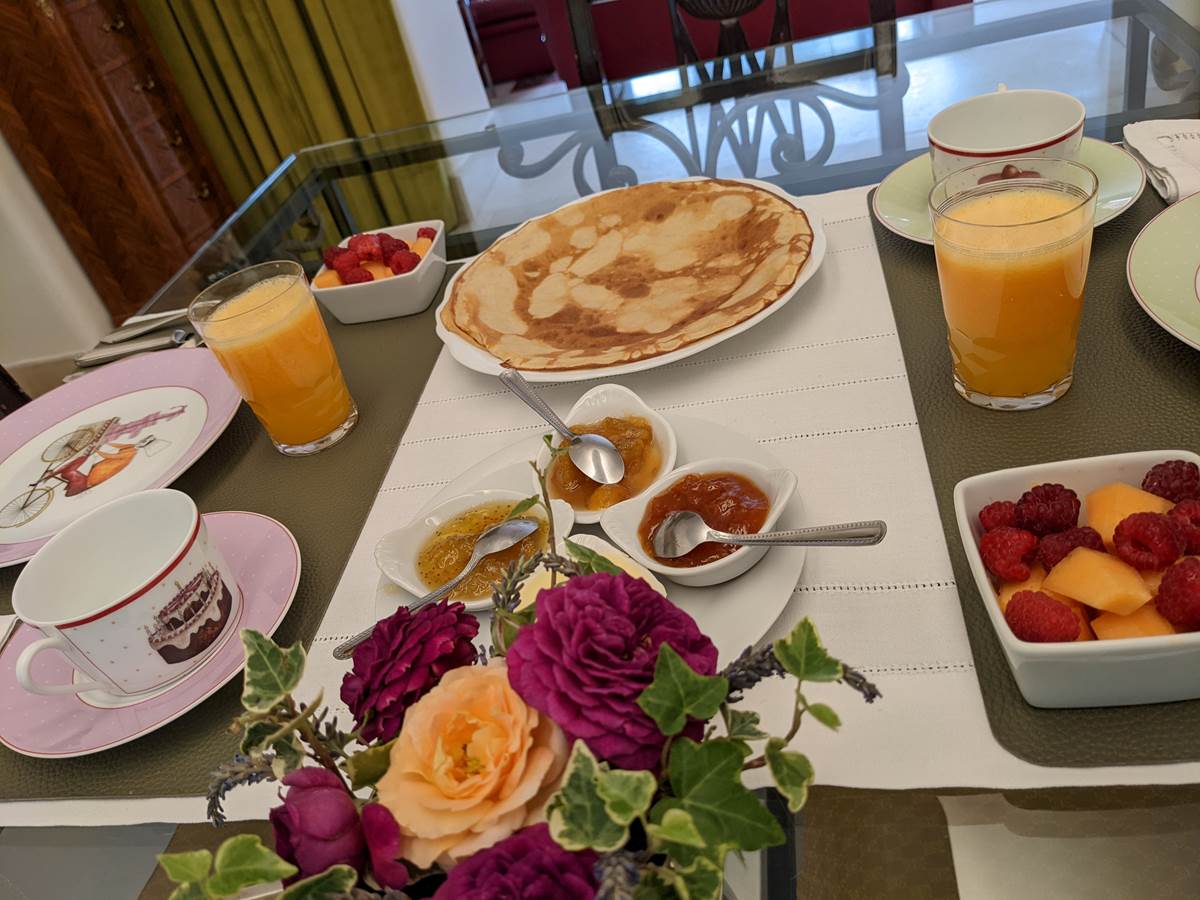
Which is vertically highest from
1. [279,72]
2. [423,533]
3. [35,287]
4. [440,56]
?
[423,533]

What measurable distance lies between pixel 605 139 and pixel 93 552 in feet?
3.48

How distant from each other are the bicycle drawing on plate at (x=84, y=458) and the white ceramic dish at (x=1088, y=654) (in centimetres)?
89

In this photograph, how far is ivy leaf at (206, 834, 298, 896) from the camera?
0.32 meters

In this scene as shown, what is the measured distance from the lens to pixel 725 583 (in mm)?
691

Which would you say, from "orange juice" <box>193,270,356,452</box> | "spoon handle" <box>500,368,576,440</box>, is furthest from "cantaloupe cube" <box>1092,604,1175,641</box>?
"orange juice" <box>193,270,356,452</box>

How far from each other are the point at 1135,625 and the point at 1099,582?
30mm

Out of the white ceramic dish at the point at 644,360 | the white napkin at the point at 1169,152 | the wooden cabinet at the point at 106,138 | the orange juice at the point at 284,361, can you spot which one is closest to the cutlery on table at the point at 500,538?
the white ceramic dish at the point at 644,360

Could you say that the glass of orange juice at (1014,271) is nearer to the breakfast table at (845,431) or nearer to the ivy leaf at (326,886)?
the breakfast table at (845,431)

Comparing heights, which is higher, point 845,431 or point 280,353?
→ point 280,353

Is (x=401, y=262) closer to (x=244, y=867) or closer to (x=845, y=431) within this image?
(x=845, y=431)

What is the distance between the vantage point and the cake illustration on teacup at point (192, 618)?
0.72 meters

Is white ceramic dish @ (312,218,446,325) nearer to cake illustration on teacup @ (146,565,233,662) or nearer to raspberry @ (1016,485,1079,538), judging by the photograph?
cake illustration on teacup @ (146,565,233,662)

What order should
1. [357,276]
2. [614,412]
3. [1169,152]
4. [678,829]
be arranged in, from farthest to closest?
[357,276] → [1169,152] → [614,412] → [678,829]

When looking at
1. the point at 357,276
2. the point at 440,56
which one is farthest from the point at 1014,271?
the point at 440,56
